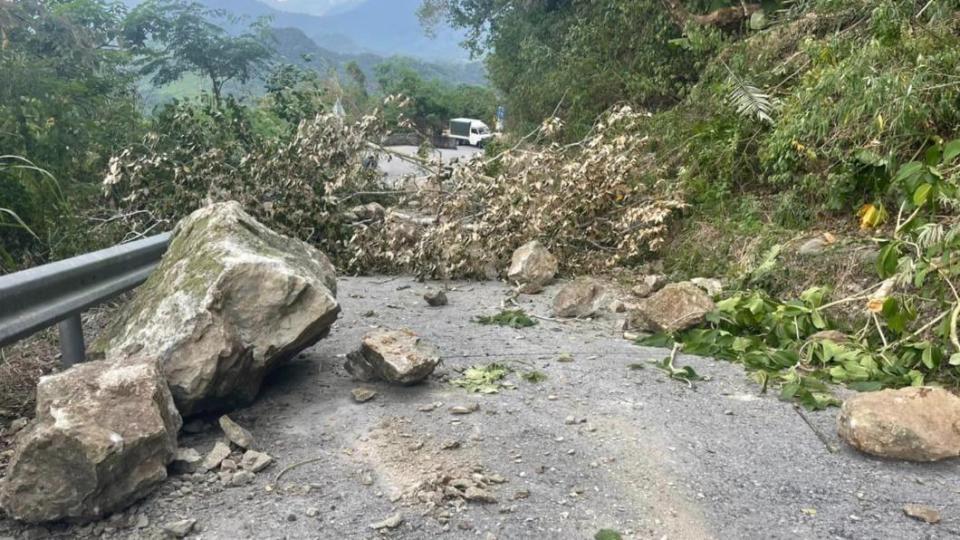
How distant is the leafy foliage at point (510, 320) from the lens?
16.4 feet

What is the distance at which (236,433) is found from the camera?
2961 millimetres

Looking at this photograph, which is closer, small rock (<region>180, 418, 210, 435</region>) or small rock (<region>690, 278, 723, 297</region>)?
small rock (<region>180, 418, 210, 435</region>)

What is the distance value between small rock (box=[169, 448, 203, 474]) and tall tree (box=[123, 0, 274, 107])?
30.3m

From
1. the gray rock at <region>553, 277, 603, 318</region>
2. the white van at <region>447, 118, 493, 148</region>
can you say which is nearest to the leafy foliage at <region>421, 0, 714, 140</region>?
the gray rock at <region>553, 277, 603, 318</region>

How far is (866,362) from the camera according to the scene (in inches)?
151

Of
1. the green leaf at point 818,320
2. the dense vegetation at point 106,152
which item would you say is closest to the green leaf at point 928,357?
the green leaf at point 818,320

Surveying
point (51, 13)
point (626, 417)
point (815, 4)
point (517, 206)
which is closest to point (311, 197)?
point (517, 206)

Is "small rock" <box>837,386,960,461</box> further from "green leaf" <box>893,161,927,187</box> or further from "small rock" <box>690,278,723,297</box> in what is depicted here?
"small rock" <box>690,278,723,297</box>

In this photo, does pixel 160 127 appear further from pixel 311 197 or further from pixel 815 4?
pixel 815 4

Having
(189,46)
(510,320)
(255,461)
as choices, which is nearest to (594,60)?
(510,320)

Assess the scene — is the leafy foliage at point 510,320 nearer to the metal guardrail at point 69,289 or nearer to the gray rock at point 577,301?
the gray rock at point 577,301

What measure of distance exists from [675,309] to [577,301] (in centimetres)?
86

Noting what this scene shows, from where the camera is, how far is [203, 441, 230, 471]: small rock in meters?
2.77

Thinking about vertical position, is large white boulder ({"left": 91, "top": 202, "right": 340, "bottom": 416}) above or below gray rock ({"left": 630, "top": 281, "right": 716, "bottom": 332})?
above
